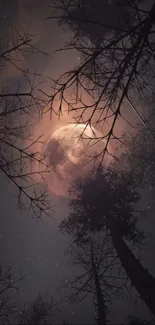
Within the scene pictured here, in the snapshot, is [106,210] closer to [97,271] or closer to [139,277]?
[139,277]

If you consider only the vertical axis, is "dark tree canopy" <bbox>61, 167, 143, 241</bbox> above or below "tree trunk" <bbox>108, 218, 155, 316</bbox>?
above

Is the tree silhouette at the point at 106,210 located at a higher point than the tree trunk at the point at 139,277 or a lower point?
higher

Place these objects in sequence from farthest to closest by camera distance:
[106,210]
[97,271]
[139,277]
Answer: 1. [97,271]
2. [106,210]
3. [139,277]

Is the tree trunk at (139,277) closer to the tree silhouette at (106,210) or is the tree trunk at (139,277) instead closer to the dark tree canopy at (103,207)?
the tree silhouette at (106,210)

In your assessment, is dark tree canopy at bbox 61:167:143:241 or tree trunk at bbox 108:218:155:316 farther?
dark tree canopy at bbox 61:167:143:241

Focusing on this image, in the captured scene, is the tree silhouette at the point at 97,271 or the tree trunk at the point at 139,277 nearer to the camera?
the tree trunk at the point at 139,277

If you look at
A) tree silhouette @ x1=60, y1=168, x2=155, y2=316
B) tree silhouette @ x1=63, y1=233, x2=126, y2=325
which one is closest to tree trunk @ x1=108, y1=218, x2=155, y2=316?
tree silhouette @ x1=60, y1=168, x2=155, y2=316

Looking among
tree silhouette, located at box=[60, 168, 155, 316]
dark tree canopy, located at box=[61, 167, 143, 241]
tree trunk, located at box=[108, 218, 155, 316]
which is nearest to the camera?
tree trunk, located at box=[108, 218, 155, 316]

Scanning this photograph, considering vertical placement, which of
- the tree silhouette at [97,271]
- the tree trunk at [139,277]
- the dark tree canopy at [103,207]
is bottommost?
the tree trunk at [139,277]

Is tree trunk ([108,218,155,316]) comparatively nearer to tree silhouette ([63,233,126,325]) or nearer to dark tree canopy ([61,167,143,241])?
tree silhouette ([63,233,126,325])

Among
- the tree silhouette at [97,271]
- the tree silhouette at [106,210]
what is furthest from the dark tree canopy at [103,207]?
the tree silhouette at [97,271]

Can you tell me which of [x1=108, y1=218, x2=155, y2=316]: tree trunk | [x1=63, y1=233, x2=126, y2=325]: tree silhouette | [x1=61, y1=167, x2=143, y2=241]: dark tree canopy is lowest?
[x1=108, y1=218, x2=155, y2=316]: tree trunk

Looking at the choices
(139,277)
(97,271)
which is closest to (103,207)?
(139,277)

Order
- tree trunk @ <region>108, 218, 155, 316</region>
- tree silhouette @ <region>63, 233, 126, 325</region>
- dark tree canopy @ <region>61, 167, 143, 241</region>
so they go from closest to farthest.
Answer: tree trunk @ <region>108, 218, 155, 316</region>
dark tree canopy @ <region>61, 167, 143, 241</region>
tree silhouette @ <region>63, 233, 126, 325</region>
